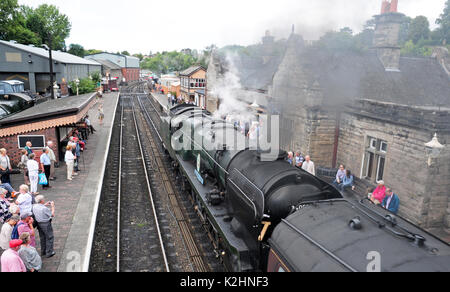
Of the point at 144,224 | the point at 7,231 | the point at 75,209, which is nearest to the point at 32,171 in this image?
the point at 75,209

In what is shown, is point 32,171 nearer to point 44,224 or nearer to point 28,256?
point 44,224

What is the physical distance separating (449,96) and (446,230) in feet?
23.6

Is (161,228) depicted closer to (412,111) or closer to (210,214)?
(210,214)

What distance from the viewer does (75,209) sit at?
A: 31.5 feet

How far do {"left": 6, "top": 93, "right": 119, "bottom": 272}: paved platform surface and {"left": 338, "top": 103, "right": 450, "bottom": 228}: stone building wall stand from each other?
874 cm

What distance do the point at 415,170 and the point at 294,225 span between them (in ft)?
20.4

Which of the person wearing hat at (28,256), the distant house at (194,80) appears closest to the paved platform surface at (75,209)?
the person wearing hat at (28,256)

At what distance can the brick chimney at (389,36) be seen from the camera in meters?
15.6

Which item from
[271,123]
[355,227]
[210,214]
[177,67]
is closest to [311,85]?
[271,123]

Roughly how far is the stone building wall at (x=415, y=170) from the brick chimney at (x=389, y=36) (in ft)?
22.4

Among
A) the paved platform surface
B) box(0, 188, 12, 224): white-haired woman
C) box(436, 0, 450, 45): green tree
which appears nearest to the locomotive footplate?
the paved platform surface

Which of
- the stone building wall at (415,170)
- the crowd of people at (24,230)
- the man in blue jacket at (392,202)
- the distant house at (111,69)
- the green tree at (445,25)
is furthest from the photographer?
the distant house at (111,69)

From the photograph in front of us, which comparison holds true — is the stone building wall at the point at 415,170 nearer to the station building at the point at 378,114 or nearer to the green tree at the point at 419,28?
the station building at the point at 378,114

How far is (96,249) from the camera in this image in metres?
8.12
